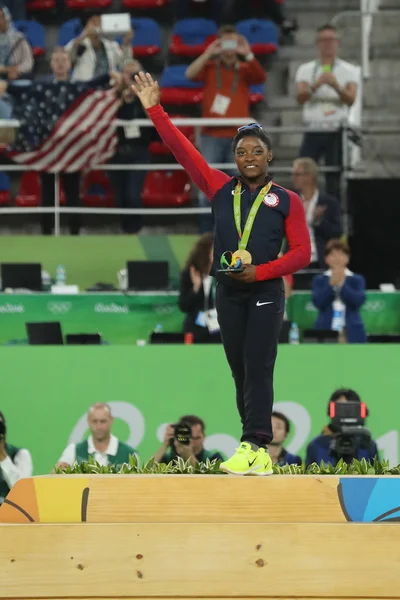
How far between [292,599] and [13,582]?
1.12 m

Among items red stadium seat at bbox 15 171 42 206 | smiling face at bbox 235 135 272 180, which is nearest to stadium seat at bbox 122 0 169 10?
red stadium seat at bbox 15 171 42 206

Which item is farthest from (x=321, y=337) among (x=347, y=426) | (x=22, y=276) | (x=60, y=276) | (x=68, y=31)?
(x=68, y=31)

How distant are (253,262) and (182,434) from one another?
2.07m

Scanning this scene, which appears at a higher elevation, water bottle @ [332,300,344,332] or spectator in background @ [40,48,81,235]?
spectator in background @ [40,48,81,235]

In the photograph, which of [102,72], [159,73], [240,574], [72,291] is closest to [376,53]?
[159,73]

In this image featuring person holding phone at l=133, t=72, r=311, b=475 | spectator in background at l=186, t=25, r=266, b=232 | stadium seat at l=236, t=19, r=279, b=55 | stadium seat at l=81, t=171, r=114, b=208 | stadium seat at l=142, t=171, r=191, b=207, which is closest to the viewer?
person holding phone at l=133, t=72, r=311, b=475

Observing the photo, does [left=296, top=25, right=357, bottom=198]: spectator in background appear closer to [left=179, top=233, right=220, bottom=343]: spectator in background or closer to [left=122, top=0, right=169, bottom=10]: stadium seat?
[left=179, top=233, right=220, bottom=343]: spectator in background

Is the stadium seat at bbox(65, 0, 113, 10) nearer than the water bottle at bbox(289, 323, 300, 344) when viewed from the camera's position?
No

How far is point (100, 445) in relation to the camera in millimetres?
9438

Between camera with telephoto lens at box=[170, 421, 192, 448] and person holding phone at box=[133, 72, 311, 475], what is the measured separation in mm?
1560

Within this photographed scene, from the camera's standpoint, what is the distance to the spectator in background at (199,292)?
35.4ft

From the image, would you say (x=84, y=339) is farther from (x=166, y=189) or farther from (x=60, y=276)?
(x=166, y=189)

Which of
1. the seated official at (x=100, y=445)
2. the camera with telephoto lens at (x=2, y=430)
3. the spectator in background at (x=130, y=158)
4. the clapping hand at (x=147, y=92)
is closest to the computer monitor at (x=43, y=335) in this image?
the seated official at (x=100, y=445)

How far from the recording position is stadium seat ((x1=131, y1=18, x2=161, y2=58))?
50.1ft
